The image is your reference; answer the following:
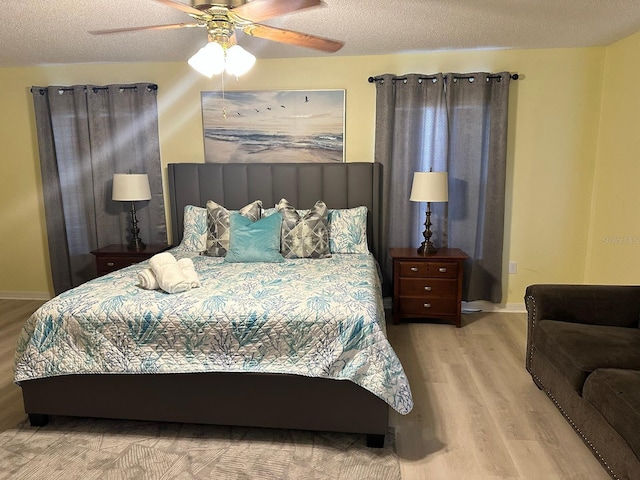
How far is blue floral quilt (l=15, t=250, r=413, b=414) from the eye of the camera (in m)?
2.15

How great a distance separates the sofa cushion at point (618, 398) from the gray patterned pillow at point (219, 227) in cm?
248

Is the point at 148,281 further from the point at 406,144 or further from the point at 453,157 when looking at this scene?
the point at 453,157

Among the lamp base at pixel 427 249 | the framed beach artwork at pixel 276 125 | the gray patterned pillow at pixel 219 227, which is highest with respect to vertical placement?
the framed beach artwork at pixel 276 125

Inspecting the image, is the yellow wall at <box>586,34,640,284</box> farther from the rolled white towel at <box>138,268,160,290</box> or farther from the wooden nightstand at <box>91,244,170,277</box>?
the wooden nightstand at <box>91,244,170,277</box>

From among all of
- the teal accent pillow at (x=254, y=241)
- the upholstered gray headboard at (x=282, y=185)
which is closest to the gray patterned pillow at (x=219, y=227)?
the teal accent pillow at (x=254, y=241)

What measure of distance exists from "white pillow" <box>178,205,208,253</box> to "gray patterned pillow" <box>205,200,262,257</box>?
6.5 inches

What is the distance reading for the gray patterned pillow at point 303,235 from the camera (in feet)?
11.4

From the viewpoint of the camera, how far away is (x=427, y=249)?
381 centimetres

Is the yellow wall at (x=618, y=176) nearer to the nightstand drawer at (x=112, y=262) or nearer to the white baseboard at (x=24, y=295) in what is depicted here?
the nightstand drawer at (x=112, y=262)

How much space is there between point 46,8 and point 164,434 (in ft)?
8.40

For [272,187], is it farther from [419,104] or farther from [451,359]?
[451,359]

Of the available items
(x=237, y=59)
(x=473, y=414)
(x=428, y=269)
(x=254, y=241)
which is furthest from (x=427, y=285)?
(x=237, y=59)

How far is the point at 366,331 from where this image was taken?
214 cm

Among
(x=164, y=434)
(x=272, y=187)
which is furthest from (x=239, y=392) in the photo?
(x=272, y=187)
